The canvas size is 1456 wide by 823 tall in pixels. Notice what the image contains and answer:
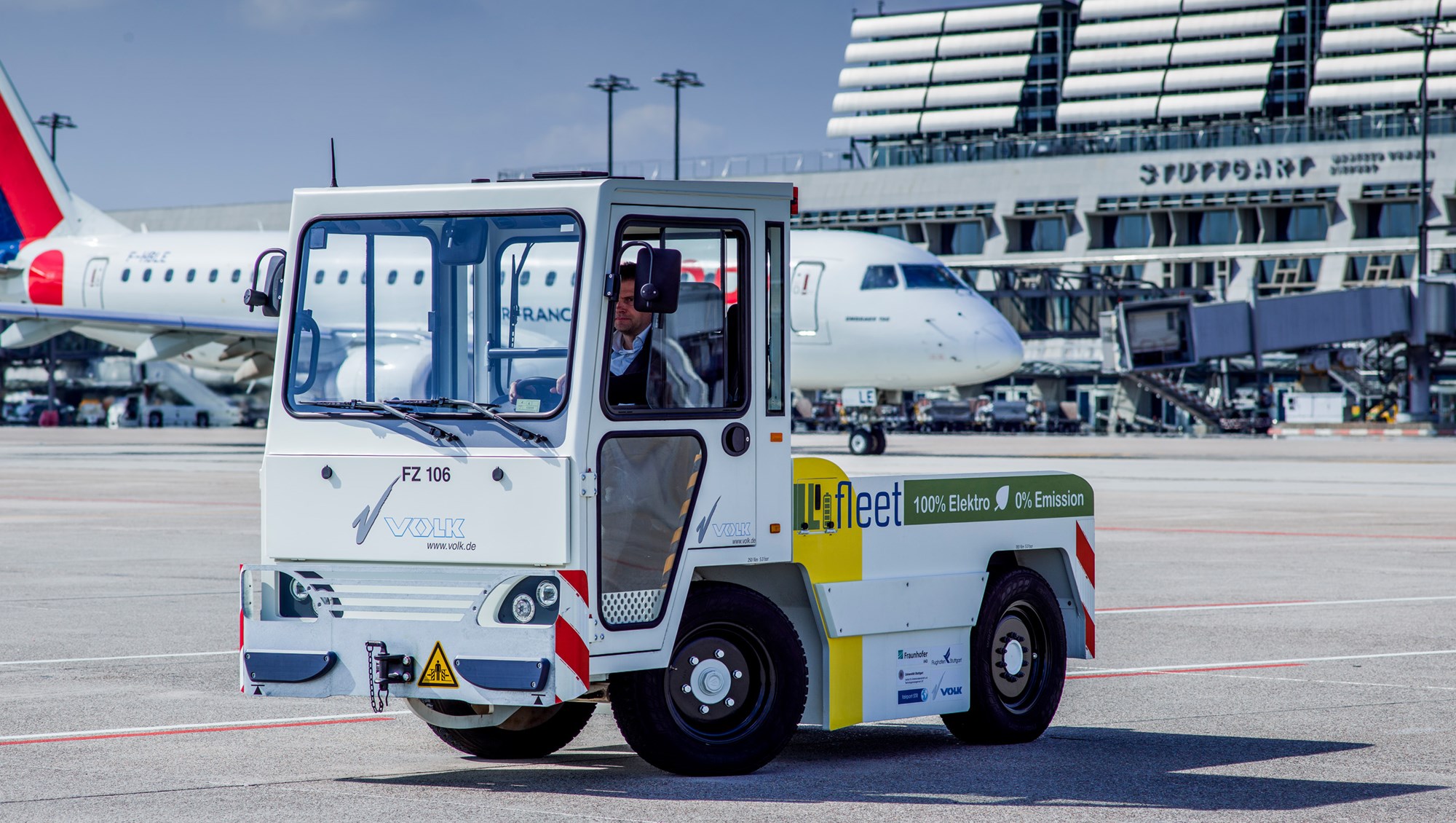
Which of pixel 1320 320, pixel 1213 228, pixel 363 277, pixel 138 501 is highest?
pixel 1213 228

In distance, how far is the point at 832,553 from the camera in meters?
8.09

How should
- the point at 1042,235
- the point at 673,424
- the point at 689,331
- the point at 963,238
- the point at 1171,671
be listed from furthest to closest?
1. the point at 963,238
2. the point at 1042,235
3. the point at 1171,671
4. the point at 689,331
5. the point at 673,424

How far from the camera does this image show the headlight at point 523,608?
720cm

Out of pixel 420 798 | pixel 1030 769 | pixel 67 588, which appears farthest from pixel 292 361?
pixel 67 588

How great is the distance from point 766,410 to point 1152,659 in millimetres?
5023

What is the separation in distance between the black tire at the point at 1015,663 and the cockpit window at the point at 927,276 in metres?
28.3

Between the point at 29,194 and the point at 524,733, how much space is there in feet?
138

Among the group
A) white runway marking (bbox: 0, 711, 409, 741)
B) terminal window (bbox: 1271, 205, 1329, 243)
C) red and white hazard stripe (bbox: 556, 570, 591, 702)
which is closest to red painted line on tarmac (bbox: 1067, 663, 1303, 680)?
white runway marking (bbox: 0, 711, 409, 741)

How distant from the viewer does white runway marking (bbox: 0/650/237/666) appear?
441 inches

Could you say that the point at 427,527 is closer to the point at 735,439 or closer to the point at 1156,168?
the point at 735,439

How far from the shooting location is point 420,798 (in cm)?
728

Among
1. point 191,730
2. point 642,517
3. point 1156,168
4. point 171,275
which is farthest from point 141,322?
point 1156,168

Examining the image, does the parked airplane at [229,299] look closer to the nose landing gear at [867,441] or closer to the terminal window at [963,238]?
the nose landing gear at [867,441]

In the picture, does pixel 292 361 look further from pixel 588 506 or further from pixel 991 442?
pixel 991 442
